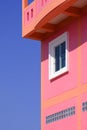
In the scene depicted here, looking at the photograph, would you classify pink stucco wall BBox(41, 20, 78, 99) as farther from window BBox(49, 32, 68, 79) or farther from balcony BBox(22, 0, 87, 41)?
balcony BBox(22, 0, 87, 41)

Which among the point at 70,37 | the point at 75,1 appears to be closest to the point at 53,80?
the point at 70,37

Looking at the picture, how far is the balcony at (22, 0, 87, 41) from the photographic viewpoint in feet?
49.0

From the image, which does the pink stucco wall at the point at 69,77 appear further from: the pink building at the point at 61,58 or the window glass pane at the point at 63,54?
the window glass pane at the point at 63,54

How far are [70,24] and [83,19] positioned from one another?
Answer: 2.54 ft

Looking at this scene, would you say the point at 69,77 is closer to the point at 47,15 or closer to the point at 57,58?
the point at 57,58

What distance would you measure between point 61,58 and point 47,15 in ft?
5.41

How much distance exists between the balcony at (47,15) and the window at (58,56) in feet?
1.42

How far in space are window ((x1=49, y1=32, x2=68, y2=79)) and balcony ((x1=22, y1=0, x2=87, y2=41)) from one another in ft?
1.42

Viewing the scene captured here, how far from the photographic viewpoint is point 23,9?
17.9 m

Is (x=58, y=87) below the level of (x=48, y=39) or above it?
below

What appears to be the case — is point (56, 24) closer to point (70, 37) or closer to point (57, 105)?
point (70, 37)

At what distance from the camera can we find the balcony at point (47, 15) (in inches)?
588

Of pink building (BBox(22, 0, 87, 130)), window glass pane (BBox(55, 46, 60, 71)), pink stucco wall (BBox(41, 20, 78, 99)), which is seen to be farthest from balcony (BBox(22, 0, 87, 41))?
window glass pane (BBox(55, 46, 60, 71))

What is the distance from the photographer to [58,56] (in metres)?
16.5
